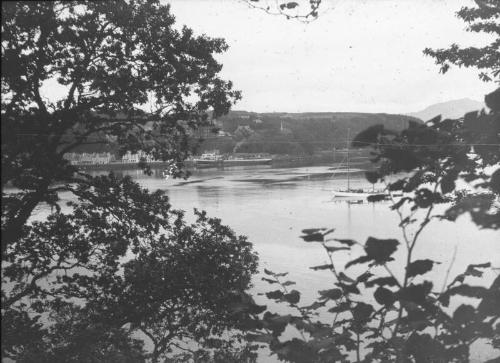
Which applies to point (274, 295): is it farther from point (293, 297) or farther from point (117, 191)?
point (117, 191)

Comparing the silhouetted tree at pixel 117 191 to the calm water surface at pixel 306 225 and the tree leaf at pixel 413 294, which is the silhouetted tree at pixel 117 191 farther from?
the calm water surface at pixel 306 225

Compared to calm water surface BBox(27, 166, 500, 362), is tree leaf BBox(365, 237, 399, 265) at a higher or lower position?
higher

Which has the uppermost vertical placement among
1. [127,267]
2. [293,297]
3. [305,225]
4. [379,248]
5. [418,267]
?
[379,248]

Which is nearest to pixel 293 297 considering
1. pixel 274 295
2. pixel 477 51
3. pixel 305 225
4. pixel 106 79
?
pixel 274 295

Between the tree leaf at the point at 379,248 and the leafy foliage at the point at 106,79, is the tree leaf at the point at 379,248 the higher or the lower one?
the lower one

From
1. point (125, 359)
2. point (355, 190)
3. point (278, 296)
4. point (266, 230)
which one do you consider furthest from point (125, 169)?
point (278, 296)

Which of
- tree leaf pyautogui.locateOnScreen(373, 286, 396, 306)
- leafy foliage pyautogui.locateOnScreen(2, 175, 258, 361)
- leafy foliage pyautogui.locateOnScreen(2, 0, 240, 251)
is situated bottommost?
leafy foliage pyautogui.locateOnScreen(2, 175, 258, 361)

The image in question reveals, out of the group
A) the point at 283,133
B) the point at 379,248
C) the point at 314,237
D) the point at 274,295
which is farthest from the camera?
the point at 283,133

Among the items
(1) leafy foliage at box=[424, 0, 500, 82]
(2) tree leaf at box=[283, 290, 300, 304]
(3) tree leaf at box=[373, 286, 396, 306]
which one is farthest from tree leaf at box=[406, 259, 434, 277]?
(1) leafy foliage at box=[424, 0, 500, 82]

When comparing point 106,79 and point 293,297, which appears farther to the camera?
point 106,79

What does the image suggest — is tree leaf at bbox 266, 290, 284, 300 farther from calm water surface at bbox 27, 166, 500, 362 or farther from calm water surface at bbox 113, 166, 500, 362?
calm water surface at bbox 113, 166, 500, 362

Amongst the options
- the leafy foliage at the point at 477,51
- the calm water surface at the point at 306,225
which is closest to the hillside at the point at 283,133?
the calm water surface at the point at 306,225
